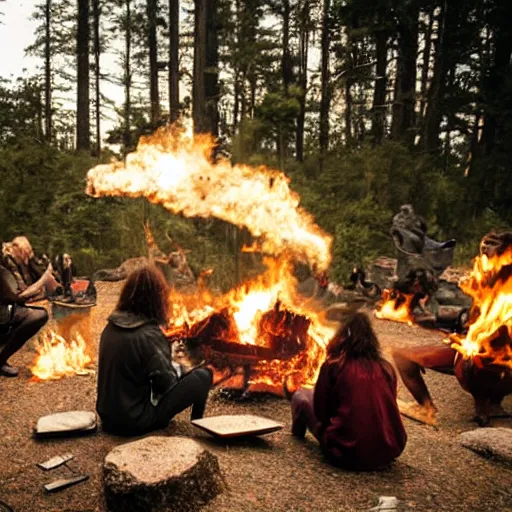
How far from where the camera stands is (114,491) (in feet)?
11.0

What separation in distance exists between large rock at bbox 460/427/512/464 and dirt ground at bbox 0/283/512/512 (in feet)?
0.30

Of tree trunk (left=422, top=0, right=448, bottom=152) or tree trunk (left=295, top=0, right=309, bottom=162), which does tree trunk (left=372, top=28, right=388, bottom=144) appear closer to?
tree trunk (left=422, top=0, right=448, bottom=152)

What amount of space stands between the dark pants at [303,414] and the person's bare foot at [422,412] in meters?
1.59

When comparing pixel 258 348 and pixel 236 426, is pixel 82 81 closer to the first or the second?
pixel 258 348

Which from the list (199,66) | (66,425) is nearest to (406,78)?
(199,66)

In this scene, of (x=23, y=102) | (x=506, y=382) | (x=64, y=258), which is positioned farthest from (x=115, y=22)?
(x=506, y=382)

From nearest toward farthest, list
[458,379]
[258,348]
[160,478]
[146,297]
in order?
1. [160,478]
2. [146,297]
3. [458,379]
4. [258,348]

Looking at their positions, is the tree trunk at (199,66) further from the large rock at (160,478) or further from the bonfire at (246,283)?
the large rock at (160,478)

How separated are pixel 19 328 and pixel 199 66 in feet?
36.0

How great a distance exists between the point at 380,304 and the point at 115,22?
2698cm

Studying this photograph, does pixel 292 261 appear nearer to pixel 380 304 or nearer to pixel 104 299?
pixel 380 304

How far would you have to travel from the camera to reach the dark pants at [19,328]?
6773 mm

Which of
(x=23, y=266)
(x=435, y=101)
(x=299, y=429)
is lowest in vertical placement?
(x=299, y=429)

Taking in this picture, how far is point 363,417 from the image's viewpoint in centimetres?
406
